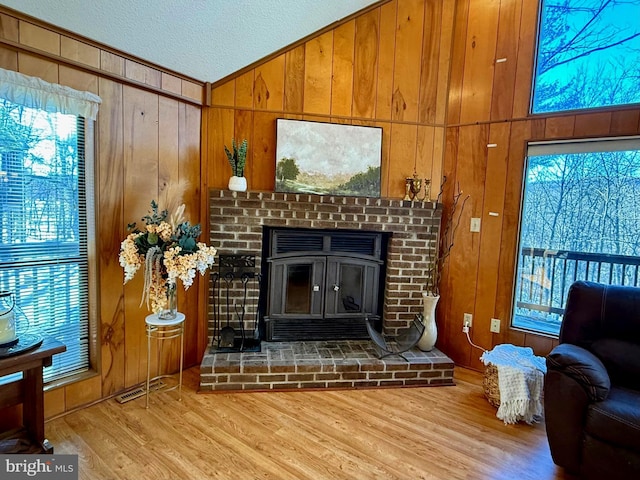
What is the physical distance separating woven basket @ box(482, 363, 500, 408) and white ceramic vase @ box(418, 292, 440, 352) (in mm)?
514

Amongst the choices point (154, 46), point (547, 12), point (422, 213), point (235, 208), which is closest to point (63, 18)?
point (154, 46)

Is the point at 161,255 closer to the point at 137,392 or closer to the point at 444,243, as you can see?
the point at 137,392

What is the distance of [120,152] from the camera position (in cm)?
226

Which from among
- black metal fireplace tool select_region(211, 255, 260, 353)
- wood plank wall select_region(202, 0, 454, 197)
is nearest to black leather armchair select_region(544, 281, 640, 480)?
wood plank wall select_region(202, 0, 454, 197)

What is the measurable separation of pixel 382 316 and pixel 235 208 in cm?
161

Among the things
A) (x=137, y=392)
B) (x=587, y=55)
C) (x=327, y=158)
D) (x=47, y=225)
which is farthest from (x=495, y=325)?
(x=47, y=225)

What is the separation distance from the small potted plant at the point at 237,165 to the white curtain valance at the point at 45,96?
2.92ft

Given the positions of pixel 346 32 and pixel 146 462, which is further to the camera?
pixel 346 32

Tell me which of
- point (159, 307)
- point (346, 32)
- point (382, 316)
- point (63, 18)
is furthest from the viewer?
point (382, 316)

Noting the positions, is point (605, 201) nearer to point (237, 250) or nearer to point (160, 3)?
point (237, 250)

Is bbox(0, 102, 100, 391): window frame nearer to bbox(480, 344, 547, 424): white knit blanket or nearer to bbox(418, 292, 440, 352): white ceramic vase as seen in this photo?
bbox(418, 292, 440, 352): white ceramic vase

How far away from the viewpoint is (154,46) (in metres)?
2.23

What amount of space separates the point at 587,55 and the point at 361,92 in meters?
1.68

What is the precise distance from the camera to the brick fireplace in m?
2.62
